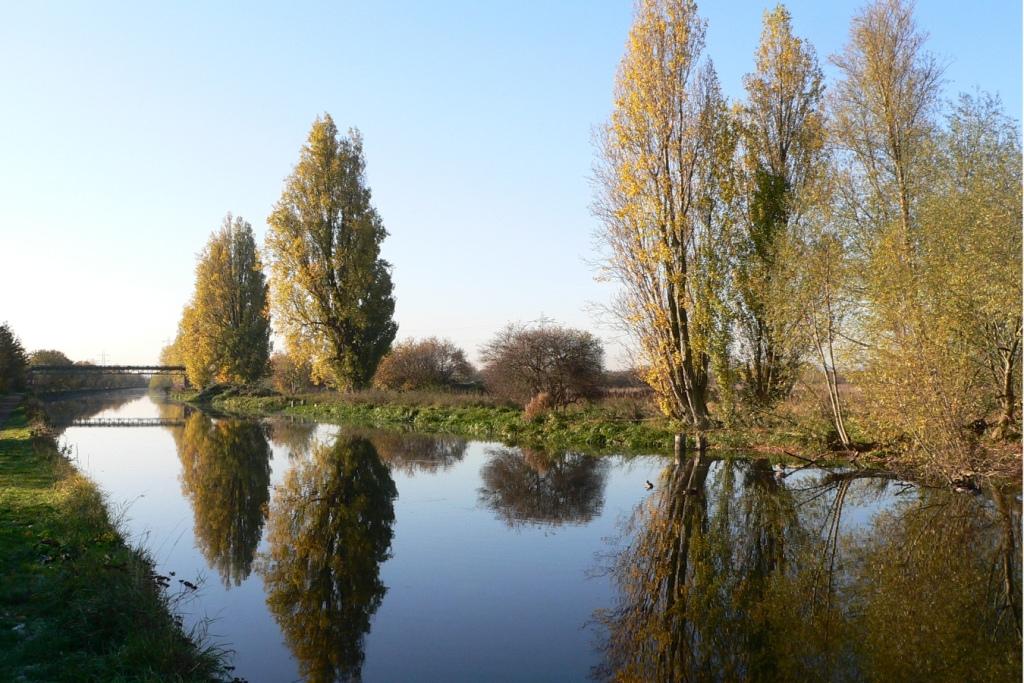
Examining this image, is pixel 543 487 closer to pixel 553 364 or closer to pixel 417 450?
pixel 417 450

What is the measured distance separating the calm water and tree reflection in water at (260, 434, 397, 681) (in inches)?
1.2

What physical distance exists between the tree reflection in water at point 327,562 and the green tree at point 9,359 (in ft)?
92.0

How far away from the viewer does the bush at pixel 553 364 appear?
25.0 m

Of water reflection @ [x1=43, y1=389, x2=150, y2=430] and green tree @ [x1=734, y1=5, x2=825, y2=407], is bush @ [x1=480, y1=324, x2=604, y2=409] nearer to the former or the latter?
green tree @ [x1=734, y1=5, x2=825, y2=407]

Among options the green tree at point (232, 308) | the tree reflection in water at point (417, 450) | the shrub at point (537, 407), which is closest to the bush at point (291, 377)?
the green tree at point (232, 308)

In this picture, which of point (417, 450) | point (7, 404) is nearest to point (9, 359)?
point (7, 404)

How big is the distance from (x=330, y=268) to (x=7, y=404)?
17.5 metres

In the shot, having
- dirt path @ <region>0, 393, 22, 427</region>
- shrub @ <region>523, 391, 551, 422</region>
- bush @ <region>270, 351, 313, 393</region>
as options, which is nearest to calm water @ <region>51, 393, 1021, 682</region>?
shrub @ <region>523, 391, 551, 422</region>

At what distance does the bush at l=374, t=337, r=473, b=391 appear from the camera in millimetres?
37062

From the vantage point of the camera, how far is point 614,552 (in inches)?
356

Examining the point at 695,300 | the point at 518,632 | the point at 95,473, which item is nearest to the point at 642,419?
the point at 695,300

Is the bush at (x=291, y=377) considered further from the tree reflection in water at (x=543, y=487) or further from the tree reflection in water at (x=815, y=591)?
the tree reflection in water at (x=815, y=591)

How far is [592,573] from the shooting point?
8.25 m

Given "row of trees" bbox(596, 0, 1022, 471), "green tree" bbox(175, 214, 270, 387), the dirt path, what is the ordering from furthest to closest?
"green tree" bbox(175, 214, 270, 387) → the dirt path → "row of trees" bbox(596, 0, 1022, 471)
